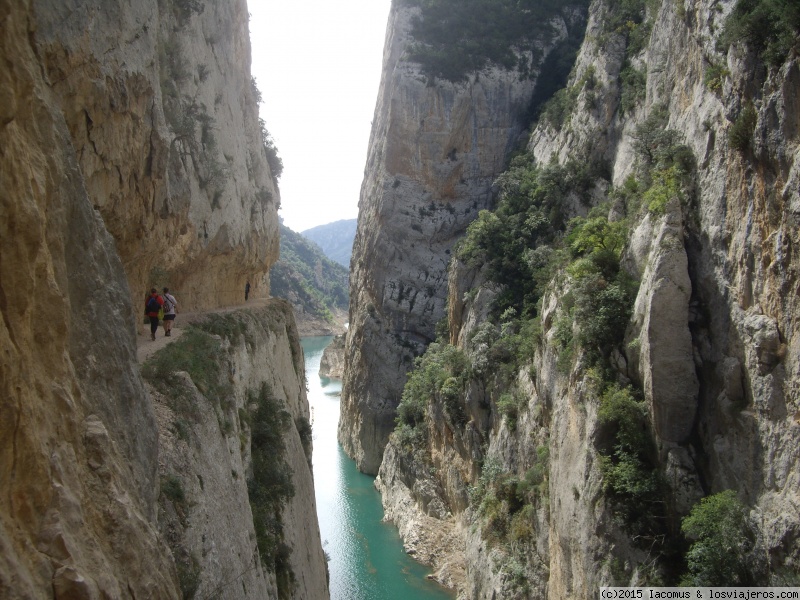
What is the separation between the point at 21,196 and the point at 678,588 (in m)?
13.9

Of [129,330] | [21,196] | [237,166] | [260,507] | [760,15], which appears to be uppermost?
[760,15]

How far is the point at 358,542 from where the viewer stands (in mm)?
28641

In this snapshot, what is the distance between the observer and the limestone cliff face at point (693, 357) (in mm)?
11602

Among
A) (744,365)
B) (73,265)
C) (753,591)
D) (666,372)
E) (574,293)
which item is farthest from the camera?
(574,293)

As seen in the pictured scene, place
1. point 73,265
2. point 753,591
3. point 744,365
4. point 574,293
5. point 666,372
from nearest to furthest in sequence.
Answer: point 73,265, point 753,591, point 744,365, point 666,372, point 574,293

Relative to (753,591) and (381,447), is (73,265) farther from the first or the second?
(381,447)

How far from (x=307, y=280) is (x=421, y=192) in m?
69.0

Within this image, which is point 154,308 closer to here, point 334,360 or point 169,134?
point 169,134

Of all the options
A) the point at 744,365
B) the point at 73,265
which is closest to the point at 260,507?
the point at 73,265

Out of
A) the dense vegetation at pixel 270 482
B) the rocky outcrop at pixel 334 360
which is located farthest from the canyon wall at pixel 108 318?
the rocky outcrop at pixel 334 360

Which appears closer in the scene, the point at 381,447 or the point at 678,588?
the point at 678,588

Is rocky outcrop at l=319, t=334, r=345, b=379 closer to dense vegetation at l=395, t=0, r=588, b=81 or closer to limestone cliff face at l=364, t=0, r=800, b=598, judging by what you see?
dense vegetation at l=395, t=0, r=588, b=81

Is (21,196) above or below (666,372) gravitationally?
above

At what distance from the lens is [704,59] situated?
1633cm
